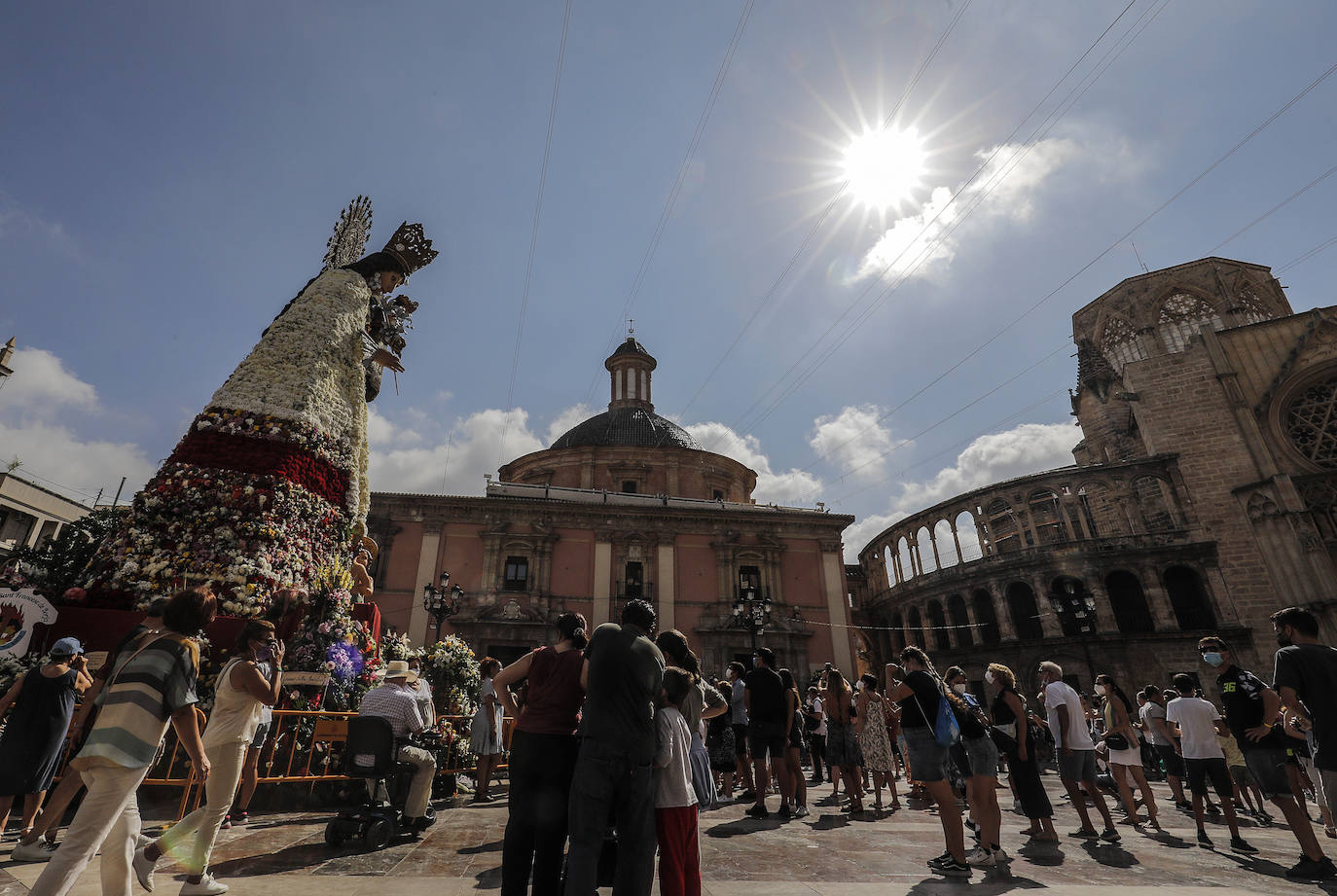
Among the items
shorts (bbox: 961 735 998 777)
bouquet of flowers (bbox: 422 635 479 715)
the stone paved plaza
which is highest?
bouquet of flowers (bbox: 422 635 479 715)

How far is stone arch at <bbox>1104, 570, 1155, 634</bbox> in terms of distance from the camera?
24625 mm

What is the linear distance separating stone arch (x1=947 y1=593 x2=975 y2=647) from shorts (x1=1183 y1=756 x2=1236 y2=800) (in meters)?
23.9

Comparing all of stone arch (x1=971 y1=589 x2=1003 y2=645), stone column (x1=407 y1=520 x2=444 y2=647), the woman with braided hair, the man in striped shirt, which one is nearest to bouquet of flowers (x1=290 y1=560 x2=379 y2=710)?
the man in striped shirt

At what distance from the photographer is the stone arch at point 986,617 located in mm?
27312

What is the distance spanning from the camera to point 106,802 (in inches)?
107

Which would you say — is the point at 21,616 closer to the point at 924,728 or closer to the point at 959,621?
the point at 924,728

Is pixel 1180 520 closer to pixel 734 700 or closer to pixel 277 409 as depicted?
pixel 734 700

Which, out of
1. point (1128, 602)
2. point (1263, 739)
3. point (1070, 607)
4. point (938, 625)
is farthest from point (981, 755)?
point (938, 625)

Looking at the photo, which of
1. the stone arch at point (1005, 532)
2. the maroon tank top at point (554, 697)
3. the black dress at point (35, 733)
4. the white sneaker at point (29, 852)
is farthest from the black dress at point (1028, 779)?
the stone arch at point (1005, 532)

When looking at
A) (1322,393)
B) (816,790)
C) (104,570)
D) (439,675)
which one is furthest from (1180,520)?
(104,570)

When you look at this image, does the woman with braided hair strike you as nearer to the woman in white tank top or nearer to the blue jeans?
the blue jeans

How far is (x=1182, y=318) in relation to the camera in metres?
29.0

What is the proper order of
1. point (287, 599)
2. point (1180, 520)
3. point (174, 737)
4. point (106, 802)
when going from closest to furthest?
→ point (106, 802) < point (174, 737) < point (287, 599) < point (1180, 520)

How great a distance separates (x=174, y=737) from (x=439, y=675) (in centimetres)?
432
